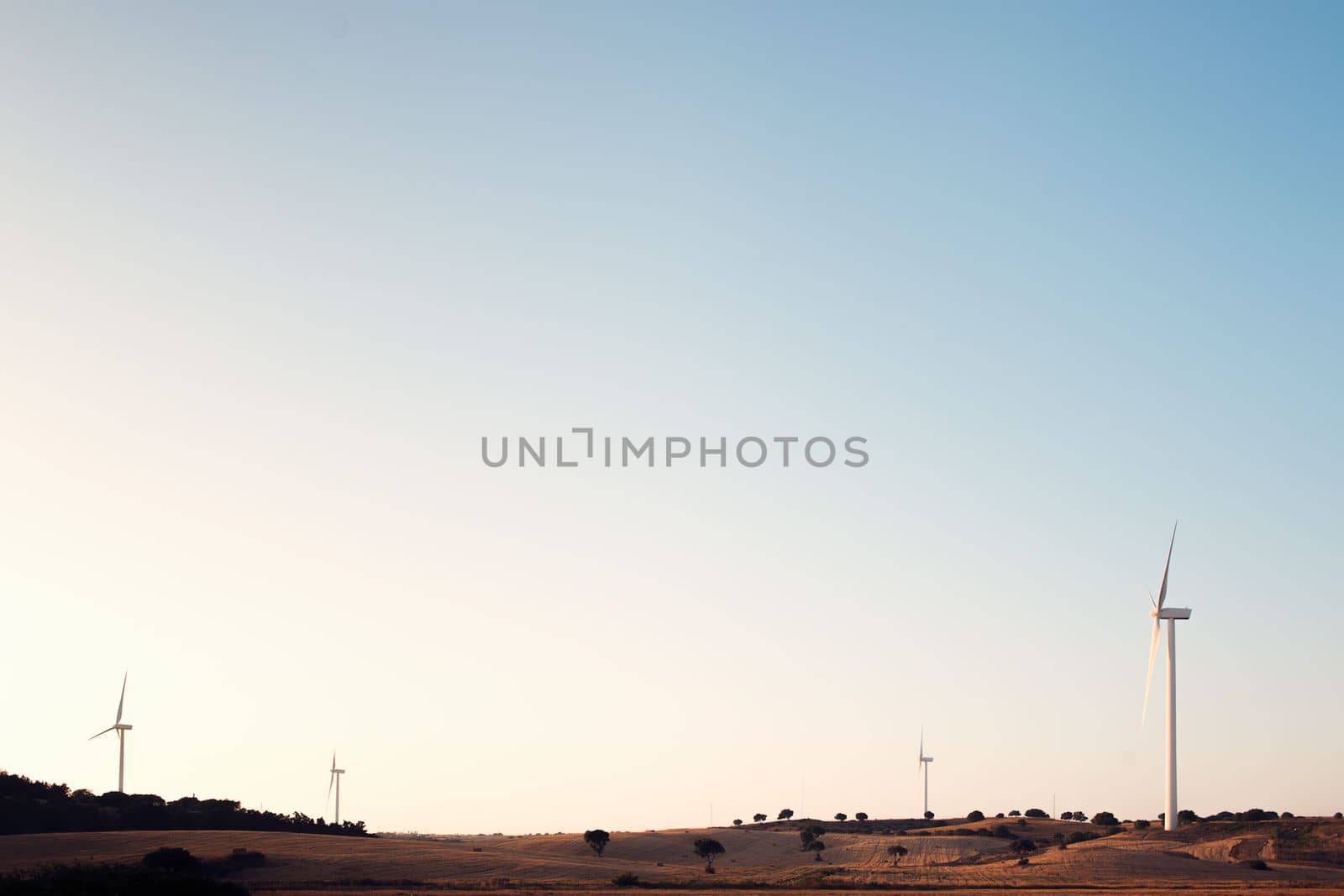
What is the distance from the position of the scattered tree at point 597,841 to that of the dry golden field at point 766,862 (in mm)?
1189

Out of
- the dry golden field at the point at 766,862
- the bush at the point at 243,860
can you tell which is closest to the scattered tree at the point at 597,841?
the dry golden field at the point at 766,862

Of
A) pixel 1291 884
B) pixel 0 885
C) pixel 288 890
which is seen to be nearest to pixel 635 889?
A: pixel 288 890

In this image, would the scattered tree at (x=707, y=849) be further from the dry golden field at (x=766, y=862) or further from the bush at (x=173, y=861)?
the bush at (x=173, y=861)

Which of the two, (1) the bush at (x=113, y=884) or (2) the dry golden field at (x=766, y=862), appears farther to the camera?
(2) the dry golden field at (x=766, y=862)

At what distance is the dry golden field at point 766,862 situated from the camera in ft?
288

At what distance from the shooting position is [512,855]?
112 meters

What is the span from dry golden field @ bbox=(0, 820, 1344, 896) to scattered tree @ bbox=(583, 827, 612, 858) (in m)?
1.19

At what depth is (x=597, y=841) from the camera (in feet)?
429

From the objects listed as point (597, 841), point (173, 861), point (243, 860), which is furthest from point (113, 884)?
point (597, 841)

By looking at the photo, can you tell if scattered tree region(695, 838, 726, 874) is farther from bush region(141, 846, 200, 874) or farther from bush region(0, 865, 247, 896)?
bush region(0, 865, 247, 896)

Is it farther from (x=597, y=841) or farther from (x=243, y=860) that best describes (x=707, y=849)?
(x=243, y=860)

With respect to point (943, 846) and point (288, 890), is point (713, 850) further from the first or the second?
→ point (288, 890)

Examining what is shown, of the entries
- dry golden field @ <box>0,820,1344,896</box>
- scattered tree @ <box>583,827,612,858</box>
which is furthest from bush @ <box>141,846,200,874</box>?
scattered tree @ <box>583,827,612,858</box>

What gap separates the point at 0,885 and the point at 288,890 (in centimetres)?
2057
